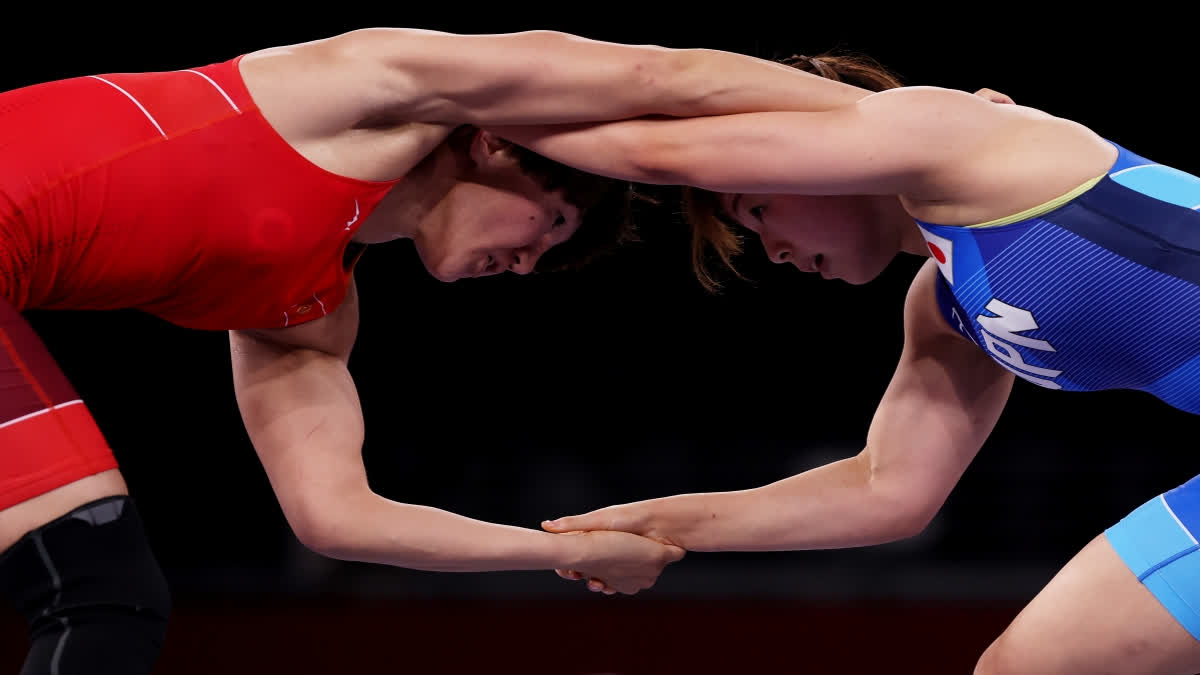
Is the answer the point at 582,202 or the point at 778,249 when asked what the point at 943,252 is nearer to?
the point at 778,249

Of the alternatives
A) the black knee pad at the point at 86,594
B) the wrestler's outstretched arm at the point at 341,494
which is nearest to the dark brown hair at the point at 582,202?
the wrestler's outstretched arm at the point at 341,494

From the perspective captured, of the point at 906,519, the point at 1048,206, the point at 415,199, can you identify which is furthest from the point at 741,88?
the point at 906,519

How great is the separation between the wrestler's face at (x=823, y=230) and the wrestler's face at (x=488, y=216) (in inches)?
11.9

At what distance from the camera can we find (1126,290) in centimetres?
162

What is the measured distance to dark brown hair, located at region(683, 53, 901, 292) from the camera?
202 centimetres

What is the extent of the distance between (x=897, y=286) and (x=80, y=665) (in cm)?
413

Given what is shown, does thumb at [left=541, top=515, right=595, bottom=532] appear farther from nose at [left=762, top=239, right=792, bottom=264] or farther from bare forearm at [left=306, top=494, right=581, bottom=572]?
nose at [left=762, top=239, right=792, bottom=264]

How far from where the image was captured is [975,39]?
4652mm

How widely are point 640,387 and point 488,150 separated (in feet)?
9.26

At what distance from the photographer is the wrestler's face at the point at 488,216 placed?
2.05m

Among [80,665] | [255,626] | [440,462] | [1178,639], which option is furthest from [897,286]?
[80,665]

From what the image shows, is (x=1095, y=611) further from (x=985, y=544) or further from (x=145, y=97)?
(x=985, y=544)

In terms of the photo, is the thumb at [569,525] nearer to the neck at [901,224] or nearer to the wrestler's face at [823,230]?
the wrestler's face at [823,230]

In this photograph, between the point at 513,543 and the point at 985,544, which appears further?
the point at 985,544
